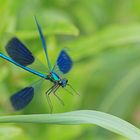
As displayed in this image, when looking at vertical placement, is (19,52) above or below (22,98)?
above

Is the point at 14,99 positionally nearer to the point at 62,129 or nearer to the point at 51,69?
the point at 51,69

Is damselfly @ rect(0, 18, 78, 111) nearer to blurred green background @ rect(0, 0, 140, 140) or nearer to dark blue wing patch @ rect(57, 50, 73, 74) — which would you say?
dark blue wing patch @ rect(57, 50, 73, 74)

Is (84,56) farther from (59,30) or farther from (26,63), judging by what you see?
(26,63)

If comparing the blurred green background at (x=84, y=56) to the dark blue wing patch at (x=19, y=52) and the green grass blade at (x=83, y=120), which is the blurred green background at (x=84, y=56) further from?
the green grass blade at (x=83, y=120)

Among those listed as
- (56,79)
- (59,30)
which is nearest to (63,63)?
(56,79)

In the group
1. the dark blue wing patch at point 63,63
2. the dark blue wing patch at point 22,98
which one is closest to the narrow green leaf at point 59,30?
the dark blue wing patch at point 63,63

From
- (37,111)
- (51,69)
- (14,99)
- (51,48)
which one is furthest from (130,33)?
(14,99)
